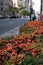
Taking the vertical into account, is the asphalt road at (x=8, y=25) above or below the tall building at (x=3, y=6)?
above

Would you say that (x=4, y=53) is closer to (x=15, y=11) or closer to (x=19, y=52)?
(x=19, y=52)

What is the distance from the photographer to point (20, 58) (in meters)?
4.07

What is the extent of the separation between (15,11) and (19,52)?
496ft

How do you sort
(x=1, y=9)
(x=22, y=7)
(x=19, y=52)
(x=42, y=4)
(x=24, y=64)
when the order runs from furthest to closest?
1. (x=22, y=7)
2. (x=1, y=9)
3. (x=42, y=4)
4. (x=19, y=52)
5. (x=24, y=64)

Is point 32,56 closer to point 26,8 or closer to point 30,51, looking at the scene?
point 30,51

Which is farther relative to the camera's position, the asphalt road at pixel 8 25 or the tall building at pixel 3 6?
the tall building at pixel 3 6

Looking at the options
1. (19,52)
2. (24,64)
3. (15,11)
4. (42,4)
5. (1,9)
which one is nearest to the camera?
(24,64)

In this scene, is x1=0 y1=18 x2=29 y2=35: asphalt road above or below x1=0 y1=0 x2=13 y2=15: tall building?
above

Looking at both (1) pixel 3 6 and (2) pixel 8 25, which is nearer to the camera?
(2) pixel 8 25

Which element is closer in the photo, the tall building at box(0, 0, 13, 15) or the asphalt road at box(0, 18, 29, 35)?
the asphalt road at box(0, 18, 29, 35)

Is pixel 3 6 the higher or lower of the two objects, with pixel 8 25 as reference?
lower

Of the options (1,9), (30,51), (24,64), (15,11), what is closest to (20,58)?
(24,64)

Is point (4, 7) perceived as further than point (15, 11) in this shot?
No

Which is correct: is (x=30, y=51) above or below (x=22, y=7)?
above
